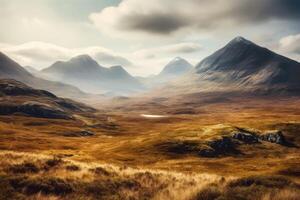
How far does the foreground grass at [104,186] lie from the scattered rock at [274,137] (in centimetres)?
9711

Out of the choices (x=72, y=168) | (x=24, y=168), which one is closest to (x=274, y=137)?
(x=72, y=168)

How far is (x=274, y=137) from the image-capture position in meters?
114

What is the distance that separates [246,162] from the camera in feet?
287

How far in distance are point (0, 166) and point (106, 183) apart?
6255 mm

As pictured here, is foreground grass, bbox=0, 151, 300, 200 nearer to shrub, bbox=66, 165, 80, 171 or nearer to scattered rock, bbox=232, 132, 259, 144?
shrub, bbox=66, 165, 80, 171

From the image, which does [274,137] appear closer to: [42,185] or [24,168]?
[24,168]

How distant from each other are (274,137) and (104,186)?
105 meters

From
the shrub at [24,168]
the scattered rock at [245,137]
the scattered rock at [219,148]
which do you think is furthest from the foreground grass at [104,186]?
the scattered rock at [245,137]

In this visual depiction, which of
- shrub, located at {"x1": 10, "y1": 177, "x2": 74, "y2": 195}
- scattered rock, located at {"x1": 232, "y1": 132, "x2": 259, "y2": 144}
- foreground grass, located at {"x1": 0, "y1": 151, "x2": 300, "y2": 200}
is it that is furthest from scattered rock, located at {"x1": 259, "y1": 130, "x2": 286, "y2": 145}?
shrub, located at {"x1": 10, "y1": 177, "x2": 74, "y2": 195}

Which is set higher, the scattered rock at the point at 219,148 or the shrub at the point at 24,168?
the shrub at the point at 24,168

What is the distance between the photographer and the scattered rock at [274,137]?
372 ft

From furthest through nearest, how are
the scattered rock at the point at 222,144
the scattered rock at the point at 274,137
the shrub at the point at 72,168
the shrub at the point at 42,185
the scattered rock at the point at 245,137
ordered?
the scattered rock at the point at 274,137 < the scattered rock at the point at 245,137 < the scattered rock at the point at 222,144 < the shrub at the point at 72,168 < the shrub at the point at 42,185

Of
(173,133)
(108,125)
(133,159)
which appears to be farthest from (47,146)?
(108,125)

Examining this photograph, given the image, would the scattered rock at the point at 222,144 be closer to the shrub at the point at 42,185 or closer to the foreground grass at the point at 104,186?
the foreground grass at the point at 104,186
